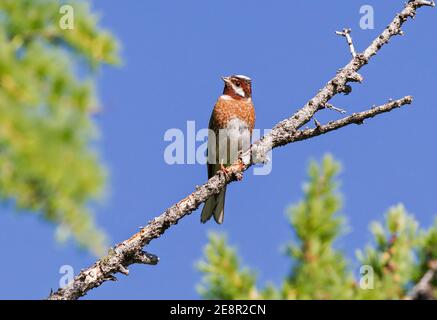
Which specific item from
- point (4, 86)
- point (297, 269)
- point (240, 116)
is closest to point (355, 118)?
point (297, 269)

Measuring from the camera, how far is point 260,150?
529cm

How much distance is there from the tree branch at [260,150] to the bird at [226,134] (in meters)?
2.72

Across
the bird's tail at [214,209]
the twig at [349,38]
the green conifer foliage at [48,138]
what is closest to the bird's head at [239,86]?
the bird's tail at [214,209]

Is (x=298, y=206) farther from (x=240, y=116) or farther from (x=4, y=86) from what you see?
(x=240, y=116)

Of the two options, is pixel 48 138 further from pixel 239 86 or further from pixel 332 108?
pixel 239 86

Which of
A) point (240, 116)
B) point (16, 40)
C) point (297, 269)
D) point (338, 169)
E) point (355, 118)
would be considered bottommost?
point (297, 269)

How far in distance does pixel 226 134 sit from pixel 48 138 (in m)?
7.64

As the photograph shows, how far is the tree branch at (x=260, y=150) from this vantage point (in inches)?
171

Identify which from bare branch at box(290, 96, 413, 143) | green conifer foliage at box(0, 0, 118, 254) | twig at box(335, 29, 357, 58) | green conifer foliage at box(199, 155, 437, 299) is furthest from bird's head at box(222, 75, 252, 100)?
green conifer foliage at box(0, 0, 118, 254)

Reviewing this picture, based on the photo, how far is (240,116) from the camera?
27.6 feet

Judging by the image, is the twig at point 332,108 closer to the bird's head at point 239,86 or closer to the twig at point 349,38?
the twig at point 349,38

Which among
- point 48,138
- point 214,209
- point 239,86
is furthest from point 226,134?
point 48,138

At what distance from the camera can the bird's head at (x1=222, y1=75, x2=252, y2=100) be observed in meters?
8.94
